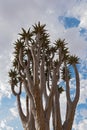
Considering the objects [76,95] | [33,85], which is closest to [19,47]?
[33,85]

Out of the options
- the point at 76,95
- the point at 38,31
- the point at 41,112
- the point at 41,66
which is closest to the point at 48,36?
the point at 38,31

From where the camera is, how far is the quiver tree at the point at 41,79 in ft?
53.6

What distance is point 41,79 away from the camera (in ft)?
55.0

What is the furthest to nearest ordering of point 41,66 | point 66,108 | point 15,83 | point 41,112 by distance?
1. point 15,83
2. point 66,108
3. point 41,66
4. point 41,112

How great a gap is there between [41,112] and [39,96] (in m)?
0.84

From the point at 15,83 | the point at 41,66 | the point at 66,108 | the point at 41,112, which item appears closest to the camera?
the point at 41,112

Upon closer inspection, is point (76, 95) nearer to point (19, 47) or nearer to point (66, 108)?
point (66, 108)

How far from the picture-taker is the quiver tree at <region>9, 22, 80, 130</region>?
53.6 feet

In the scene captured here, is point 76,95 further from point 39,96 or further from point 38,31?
point 38,31

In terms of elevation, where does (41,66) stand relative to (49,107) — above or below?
above

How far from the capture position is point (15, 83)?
19703mm

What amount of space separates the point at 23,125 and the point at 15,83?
2.96 meters

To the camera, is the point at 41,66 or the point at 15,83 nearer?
the point at 41,66

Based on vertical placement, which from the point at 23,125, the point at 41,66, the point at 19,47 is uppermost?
the point at 19,47
